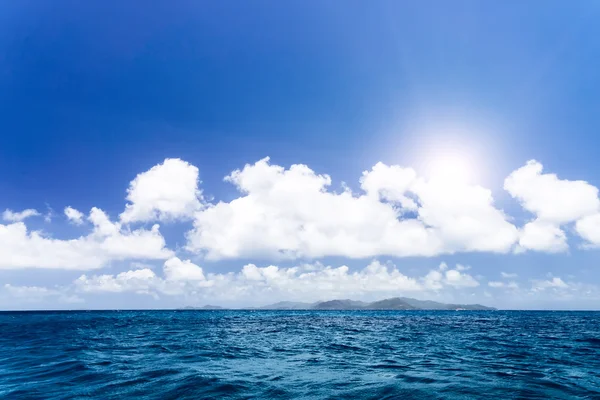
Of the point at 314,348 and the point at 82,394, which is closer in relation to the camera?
the point at 82,394

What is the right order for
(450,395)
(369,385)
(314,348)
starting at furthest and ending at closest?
(314,348) → (369,385) → (450,395)

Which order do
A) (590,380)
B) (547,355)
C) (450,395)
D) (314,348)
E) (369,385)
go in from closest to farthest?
(450,395) < (369,385) < (590,380) < (547,355) < (314,348)

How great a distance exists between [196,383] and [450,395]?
14.2 m

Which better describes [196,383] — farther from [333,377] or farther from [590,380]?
[590,380]

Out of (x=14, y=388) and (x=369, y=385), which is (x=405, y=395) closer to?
(x=369, y=385)

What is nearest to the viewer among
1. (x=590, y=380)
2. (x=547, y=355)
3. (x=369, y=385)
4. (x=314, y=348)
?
(x=369, y=385)

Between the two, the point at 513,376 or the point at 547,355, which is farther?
the point at 547,355

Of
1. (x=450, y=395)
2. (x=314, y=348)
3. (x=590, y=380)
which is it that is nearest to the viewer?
(x=450, y=395)

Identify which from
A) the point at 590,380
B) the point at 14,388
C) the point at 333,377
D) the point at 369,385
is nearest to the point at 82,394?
the point at 14,388

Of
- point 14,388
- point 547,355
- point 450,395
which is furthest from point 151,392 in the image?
point 547,355

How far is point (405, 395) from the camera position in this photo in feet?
58.0

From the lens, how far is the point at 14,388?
20.2 meters

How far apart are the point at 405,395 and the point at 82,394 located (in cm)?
1724

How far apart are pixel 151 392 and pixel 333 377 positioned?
1086cm
